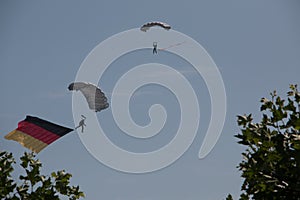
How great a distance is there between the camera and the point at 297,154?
12.9m

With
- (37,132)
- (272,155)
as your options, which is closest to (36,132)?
(37,132)

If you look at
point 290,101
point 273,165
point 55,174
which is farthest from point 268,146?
point 55,174

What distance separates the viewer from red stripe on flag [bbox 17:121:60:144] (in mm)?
37612

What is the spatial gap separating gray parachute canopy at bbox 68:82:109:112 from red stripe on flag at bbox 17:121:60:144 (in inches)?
894

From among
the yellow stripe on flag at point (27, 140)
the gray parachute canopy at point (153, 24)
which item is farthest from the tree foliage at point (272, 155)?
the gray parachute canopy at point (153, 24)

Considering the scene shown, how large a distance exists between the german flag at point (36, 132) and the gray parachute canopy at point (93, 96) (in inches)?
866

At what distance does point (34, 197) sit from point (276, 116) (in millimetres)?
6872

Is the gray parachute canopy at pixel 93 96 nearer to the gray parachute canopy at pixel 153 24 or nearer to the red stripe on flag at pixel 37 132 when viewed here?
the gray parachute canopy at pixel 153 24

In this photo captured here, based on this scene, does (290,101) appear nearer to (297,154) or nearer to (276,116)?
(276,116)

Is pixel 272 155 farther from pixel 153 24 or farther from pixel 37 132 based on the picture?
pixel 153 24

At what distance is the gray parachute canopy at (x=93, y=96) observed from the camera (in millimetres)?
64375

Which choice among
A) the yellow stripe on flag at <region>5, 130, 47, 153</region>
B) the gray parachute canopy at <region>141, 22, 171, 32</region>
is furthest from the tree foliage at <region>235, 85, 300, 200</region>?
the gray parachute canopy at <region>141, 22, 171, 32</region>

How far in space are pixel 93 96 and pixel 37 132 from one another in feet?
89.4

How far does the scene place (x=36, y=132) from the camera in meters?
38.2
